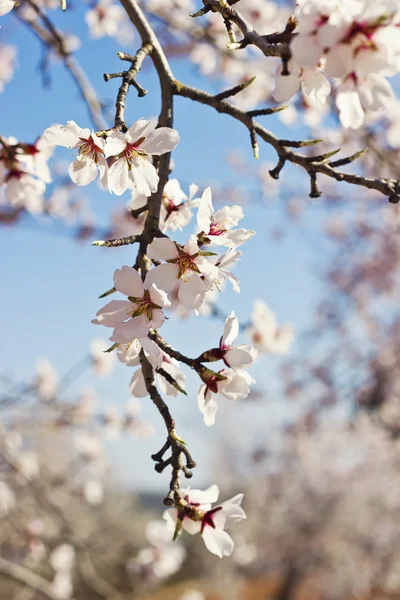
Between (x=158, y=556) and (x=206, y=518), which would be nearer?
(x=206, y=518)

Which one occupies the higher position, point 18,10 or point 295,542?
point 295,542

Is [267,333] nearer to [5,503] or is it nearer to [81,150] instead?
[81,150]

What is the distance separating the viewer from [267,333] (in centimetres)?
240

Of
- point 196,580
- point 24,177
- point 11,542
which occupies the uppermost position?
point 196,580

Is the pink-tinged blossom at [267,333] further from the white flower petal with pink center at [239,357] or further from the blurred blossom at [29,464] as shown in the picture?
the blurred blossom at [29,464]

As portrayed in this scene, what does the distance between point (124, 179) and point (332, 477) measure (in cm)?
1259

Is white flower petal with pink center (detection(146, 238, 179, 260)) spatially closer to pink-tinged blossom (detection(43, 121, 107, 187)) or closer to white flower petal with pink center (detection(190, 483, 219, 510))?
pink-tinged blossom (detection(43, 121, 107, 187))

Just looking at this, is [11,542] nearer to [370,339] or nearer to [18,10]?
[18,10]

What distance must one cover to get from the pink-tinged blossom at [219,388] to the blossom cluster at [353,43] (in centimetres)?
45

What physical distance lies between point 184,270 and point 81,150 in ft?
0.87

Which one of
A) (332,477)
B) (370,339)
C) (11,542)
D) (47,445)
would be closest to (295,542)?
(332,477)

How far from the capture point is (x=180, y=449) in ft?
2.72

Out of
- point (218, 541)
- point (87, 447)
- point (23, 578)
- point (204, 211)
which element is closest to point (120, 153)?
point (204, 211)

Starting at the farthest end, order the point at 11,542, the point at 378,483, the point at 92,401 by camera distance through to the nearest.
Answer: the point at 378,483 < the point at 92,401 < the point at 11,542
